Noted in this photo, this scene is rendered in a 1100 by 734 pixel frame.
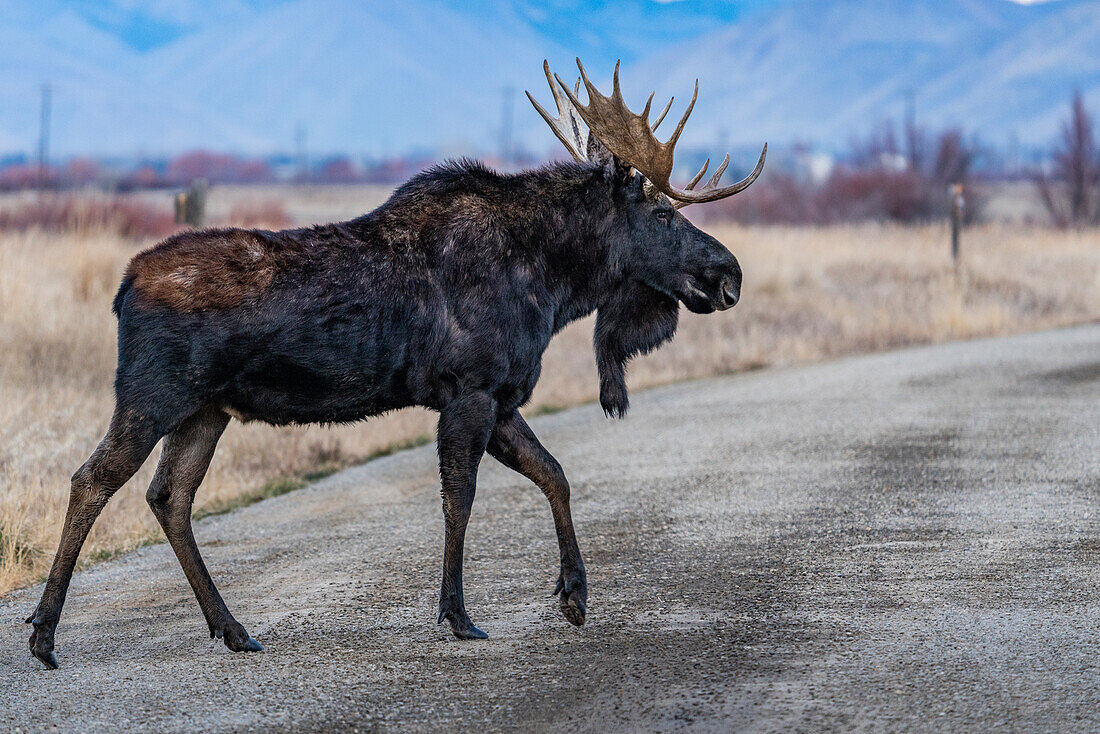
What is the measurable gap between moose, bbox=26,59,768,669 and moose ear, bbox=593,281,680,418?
11 millimetres

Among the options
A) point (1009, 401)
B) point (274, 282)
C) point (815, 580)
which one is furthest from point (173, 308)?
point (1009, 401)

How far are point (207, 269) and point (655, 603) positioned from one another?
2.37m

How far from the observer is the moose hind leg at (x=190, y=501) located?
569 centimetres

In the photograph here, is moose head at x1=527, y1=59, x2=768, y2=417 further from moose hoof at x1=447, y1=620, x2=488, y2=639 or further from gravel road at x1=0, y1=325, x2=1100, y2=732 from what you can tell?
moose hoof at x1=447, y1=620, x2=488, y2=639

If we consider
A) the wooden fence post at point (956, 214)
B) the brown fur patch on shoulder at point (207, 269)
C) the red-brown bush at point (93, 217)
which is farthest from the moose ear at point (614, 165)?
the wooden fence post at point (956, 214)

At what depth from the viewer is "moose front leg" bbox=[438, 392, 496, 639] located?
5.76 metres

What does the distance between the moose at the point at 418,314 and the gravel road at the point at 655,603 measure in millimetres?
344

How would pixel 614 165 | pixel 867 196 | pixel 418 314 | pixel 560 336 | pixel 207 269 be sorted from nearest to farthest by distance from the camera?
1. pixel 207 269
2. pixel 418 314
3. pixel 614 165
4. pixel 560 336
5. pixel 867 196

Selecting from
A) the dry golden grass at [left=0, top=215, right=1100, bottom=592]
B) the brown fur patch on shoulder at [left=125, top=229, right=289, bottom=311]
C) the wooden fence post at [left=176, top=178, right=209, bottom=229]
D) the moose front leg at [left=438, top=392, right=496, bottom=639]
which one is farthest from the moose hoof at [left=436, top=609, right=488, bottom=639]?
the wooden fence post at [left=176, top=178, right=209, bottom=229]

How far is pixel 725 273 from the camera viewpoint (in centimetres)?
641

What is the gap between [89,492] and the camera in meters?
5.47

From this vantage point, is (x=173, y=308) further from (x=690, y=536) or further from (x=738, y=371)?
(x=738, y=371)

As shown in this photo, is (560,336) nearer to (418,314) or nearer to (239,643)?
(418,314)

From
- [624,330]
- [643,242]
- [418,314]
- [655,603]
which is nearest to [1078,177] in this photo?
[624,330]
